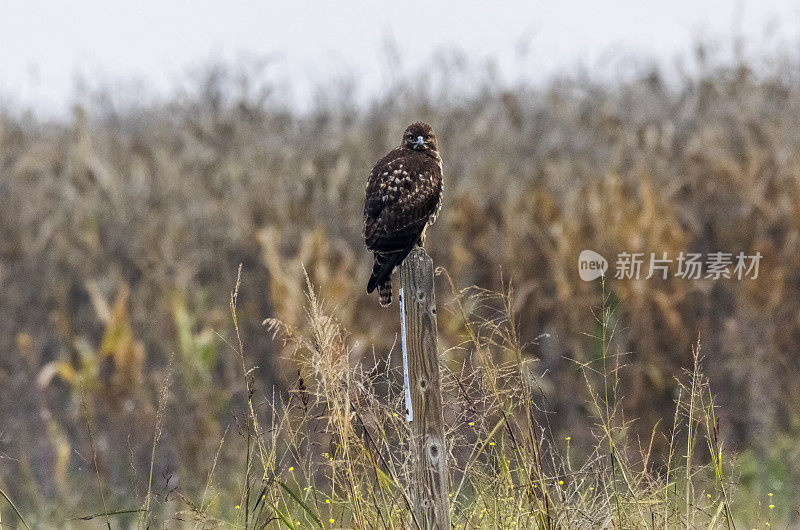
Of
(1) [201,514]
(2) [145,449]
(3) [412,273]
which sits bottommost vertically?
(2) [145,449]

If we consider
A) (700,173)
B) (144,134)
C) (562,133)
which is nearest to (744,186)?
(700,173)

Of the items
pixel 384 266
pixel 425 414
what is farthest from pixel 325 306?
pixel 425 414

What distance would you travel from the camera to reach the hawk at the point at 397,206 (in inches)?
133

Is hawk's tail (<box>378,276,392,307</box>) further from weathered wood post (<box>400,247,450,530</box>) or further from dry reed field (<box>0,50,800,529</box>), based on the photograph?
dry reed field (<box>0,50,800,529</box>)

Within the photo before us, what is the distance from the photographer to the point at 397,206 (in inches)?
132

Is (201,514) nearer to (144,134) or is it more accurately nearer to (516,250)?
(516,250)

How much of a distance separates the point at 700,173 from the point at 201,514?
514 cm

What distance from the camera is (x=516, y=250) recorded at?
6117 millimetres

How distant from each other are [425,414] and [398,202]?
92cm

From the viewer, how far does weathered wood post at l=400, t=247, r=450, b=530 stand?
2744 millimetres

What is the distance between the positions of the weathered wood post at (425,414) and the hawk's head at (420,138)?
38.8 inches
